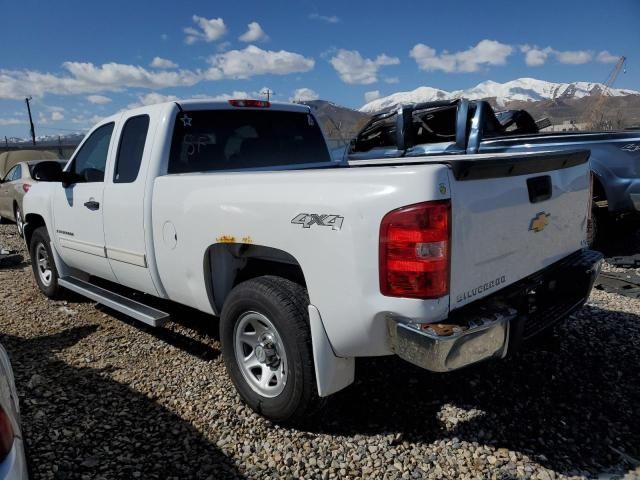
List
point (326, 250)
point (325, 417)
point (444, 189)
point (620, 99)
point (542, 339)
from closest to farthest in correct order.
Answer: point (444, 189) < point (326, 250) < point (325, 417) < point (542, 339) < point (620, 99)

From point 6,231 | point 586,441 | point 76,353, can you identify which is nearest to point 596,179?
point 586,441

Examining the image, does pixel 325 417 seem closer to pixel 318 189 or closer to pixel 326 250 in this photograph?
pixel 326 250

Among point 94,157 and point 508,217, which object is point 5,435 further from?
point 94,157

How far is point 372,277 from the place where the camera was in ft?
7.41

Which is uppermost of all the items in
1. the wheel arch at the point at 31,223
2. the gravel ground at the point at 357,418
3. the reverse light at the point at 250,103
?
the reverse light at the point at 250,103

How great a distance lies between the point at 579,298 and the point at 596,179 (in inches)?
141

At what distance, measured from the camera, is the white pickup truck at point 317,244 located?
7.27ft

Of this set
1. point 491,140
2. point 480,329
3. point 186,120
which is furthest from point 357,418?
point 491,140

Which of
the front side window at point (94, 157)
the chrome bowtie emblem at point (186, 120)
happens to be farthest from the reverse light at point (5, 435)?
the front side window at point (94, 157)

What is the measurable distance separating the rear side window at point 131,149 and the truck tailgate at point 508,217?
8.16 ft

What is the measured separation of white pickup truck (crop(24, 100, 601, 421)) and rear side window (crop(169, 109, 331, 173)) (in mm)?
12

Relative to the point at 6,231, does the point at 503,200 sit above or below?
above

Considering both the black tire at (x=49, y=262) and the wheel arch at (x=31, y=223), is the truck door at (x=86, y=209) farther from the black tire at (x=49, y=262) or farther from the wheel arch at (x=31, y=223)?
the wheel arch at (x=31, y=223)

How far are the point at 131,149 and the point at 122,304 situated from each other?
122 centimetres
